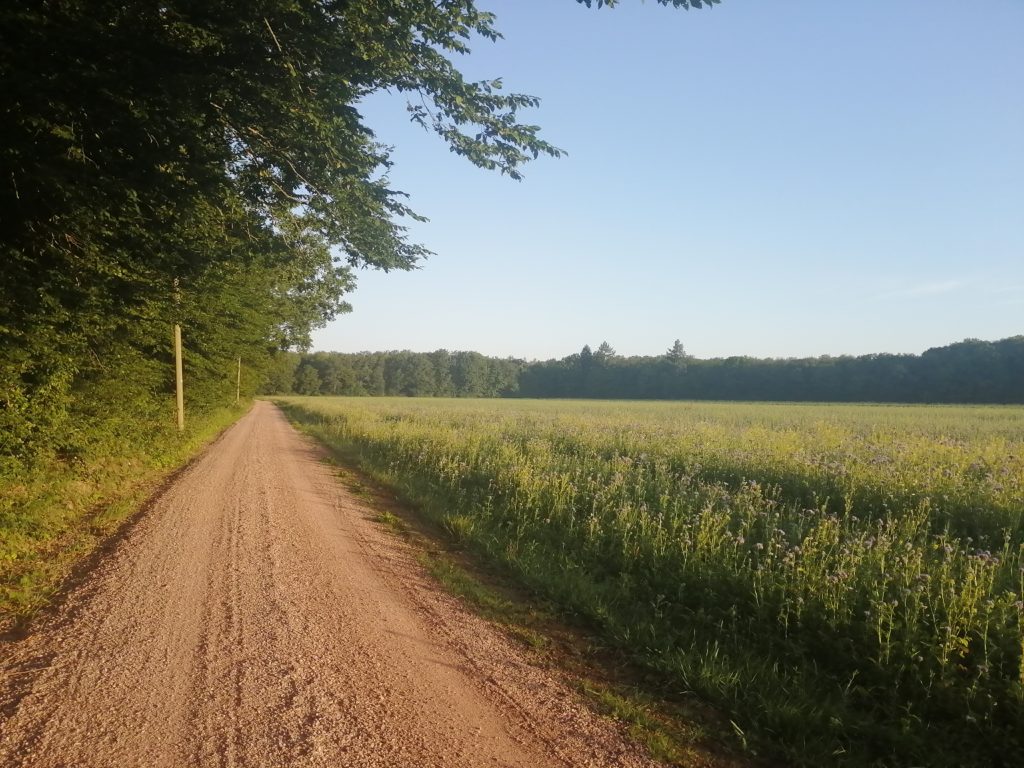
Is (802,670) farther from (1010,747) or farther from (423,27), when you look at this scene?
(423,27)

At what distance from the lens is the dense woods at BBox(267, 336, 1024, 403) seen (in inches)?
2495

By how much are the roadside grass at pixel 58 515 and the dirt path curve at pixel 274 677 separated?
42cm

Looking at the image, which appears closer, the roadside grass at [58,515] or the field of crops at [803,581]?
the field of crops at [803,581]

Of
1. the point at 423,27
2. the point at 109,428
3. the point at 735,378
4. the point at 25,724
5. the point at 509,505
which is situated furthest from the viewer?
the point at 735,378

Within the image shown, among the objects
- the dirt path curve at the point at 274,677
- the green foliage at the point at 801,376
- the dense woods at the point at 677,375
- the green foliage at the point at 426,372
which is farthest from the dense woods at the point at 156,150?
the green foliage at the point at 426,372

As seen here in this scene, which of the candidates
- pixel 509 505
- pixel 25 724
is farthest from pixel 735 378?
pixel 25 724

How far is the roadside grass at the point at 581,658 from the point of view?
10.7 ft

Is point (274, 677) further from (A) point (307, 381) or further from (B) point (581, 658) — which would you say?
(A) point (307, 381)

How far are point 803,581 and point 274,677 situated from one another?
4.22 metres

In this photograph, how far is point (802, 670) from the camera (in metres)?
4.01

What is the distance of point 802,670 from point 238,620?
4.36 metres

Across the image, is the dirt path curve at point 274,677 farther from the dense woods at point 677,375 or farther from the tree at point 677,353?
the tree at point 677,353

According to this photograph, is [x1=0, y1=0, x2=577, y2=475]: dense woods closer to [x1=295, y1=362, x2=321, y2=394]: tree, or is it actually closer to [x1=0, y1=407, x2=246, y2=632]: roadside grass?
[x1=0, y1=407, x2=246, y2=632]: roadside grass

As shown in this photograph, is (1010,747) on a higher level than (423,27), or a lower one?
lower
